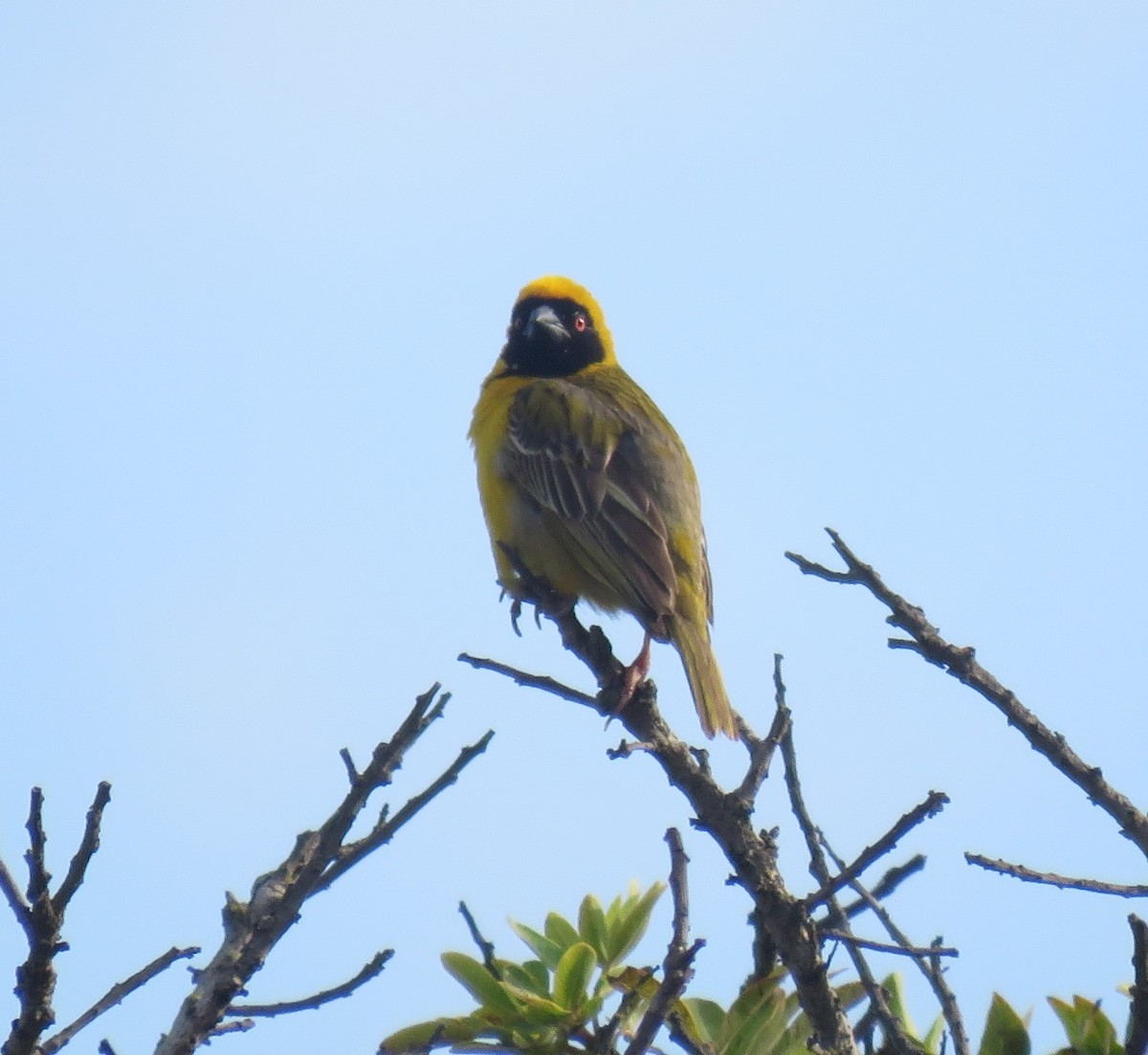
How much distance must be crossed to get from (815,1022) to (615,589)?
3.31 metres

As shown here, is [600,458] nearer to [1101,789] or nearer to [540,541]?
[540,541]

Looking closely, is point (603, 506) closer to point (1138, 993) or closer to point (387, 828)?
point (387, 828)

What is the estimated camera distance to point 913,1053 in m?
3.00

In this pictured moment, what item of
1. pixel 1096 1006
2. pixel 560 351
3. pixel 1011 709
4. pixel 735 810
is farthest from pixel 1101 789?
pixel 560 351

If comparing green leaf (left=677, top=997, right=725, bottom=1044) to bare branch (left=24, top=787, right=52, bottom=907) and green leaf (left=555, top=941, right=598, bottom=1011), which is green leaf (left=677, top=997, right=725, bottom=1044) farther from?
bare branch (left=24, top=787, right=52, bottom=907)

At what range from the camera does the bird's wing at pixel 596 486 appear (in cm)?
665

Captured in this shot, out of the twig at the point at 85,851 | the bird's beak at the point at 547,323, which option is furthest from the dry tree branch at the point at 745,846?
the bird's beak at the point at 547,323

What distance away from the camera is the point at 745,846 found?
3932 millimetres

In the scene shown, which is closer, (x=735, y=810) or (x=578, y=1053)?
(x=578, y=1053)

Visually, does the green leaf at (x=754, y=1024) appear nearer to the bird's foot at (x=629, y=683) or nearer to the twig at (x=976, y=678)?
the twig at (x=976, y=678)

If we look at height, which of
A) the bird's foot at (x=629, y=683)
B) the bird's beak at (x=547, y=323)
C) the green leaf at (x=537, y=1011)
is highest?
the bird's beak at (x=547, y=323)

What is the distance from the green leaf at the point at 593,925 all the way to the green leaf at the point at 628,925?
0.05 ft

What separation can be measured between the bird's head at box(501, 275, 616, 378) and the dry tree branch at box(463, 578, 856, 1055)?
3806mm

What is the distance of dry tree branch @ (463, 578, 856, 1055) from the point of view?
3.51m
